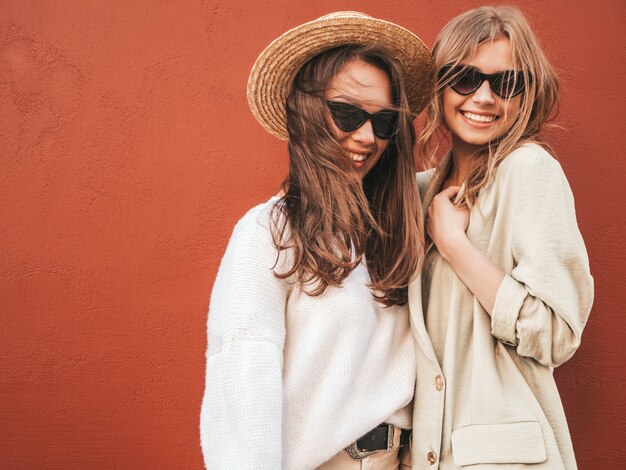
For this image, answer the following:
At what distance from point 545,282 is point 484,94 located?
69 centimetres

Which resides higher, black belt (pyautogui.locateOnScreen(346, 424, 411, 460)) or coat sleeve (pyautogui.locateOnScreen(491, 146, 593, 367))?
coat sleeve (pyautogui.locateOnScreen(491, 146, 593, 367))

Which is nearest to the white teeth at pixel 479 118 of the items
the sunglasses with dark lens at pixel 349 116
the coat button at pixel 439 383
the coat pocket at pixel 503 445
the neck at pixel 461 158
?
the neck at pixel 461 158

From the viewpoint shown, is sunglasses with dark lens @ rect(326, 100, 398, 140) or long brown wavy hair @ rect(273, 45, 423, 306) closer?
long brown wavy hair @ rect(273, 45, 423, 306)

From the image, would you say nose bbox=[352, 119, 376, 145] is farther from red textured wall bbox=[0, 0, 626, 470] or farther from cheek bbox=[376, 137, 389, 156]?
red textured wall bbox=[0, 0, 626, 470]

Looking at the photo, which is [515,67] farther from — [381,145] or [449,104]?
[381,145]

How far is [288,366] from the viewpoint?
1.61 metres

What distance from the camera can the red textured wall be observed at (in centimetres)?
261

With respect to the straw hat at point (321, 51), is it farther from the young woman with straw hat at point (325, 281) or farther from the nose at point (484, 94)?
the nose at point (484, 94)

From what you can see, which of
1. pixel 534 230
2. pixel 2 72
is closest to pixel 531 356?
pixel 534 230

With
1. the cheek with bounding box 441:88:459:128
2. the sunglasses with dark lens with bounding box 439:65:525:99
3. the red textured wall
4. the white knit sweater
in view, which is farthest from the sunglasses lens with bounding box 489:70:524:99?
the red textured wall

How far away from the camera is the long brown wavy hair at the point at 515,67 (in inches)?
75.5

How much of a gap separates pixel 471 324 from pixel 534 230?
1.20 feet

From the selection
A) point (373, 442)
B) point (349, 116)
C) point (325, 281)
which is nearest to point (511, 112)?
point (349, 116)

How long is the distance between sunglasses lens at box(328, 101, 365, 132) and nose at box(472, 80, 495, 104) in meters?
0.45
